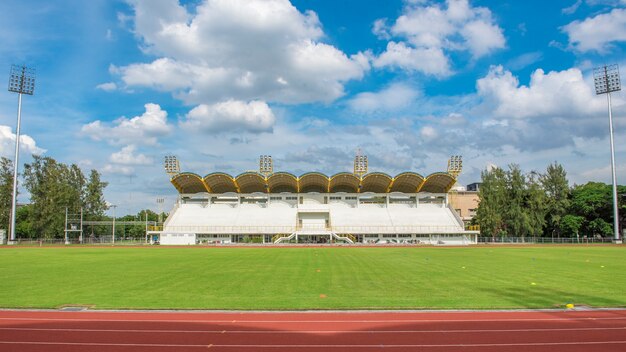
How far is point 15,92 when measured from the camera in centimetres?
7100

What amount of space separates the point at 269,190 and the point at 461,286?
72386 millimetres

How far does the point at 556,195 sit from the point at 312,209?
154ft

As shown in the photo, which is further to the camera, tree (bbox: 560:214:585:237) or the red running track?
tree (bbox: 560:214:585:237)

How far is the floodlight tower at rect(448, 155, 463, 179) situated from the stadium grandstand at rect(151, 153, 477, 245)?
0.62ft

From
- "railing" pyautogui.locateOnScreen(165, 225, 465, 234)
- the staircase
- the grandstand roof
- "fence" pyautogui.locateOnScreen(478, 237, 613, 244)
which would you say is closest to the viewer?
"fence" pyautogui.locateOnScreen(478, 237, 613, 244)

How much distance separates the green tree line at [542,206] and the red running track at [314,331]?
232 feet

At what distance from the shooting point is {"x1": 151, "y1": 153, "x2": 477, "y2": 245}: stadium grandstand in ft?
258

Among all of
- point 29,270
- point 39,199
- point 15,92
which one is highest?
point 15,92

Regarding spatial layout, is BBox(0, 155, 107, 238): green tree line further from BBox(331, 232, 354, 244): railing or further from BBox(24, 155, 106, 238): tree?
BBox(331, 232, 354, 244): railing

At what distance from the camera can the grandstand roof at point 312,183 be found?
8412cm

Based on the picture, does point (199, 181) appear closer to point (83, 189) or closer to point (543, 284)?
point (83, 189)

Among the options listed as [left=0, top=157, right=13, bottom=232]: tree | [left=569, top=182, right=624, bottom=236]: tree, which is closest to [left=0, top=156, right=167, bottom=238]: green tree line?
[left=0, top=157, right=13, bottom=232]: tree

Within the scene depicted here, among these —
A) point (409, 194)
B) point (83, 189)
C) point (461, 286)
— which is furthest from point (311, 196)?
point (461, 286)

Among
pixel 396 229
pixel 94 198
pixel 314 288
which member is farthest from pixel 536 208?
pixel 94 198
